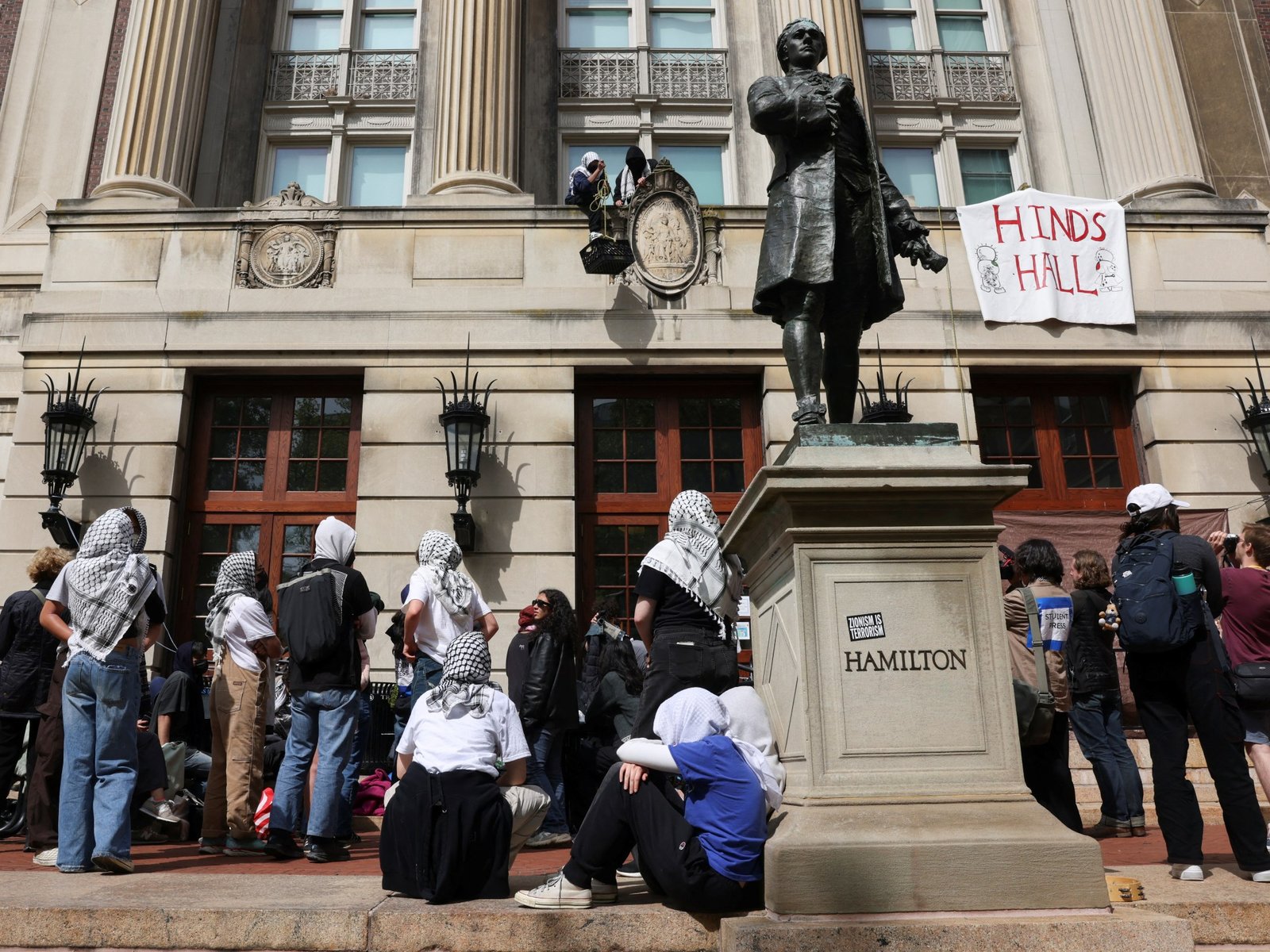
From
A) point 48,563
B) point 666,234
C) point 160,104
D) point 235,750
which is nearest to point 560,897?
point 235,750

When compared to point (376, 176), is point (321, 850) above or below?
below

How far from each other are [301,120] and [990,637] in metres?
16.2

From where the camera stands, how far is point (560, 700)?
810 cm

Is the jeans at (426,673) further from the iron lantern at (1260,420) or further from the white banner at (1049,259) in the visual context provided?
the iron lantern at (1260,420)

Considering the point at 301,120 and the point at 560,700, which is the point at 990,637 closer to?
the point at 560,700

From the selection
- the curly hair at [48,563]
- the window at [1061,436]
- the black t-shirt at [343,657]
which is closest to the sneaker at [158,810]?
the curly hair at [48,563]

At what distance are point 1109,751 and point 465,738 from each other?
213 inches

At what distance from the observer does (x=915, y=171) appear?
18.1 m

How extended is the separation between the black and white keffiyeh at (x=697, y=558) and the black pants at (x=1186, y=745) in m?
2.32

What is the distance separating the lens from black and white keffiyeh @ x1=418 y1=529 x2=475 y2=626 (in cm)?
758

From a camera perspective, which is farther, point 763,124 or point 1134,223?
point 1134,223

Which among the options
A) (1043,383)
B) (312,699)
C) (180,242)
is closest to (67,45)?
(180,242)

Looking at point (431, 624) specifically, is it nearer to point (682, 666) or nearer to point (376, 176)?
point (682, 666)

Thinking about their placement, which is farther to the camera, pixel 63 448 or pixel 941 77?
pixel 941 77
